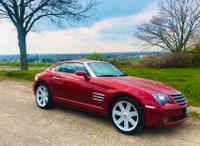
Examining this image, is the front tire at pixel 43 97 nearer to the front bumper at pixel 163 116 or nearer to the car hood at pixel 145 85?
the car hood at pixel 145 85

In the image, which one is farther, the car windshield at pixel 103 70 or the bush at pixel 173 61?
the bush at pixel 173 61

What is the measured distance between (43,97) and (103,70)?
6.24 ft

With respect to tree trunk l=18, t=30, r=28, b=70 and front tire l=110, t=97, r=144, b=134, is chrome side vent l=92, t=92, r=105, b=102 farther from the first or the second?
tree trunk l=18, t=30, r=28, b=70

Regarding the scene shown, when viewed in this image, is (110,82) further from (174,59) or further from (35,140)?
(174,59)

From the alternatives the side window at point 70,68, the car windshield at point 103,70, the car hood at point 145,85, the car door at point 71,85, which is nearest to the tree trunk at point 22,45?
the side window at point 70,68

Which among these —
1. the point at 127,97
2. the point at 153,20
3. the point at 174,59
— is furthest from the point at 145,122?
the point at 153,20

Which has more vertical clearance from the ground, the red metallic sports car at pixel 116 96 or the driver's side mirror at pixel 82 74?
the driver's side mirror at pixel 82 74

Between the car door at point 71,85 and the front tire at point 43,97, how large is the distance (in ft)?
1.08

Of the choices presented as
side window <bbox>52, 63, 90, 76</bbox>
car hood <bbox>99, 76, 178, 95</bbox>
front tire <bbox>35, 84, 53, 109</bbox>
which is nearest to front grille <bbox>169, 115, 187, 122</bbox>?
car hood <bbox>99, 76, 178, 95</bbox>

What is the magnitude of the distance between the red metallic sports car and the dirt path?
268 mm

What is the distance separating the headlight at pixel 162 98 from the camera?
4.93m

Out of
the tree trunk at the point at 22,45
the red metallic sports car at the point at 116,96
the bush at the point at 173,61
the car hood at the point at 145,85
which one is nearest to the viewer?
the red metallic sports car at the point at 116,96

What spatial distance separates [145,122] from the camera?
496 centimetres

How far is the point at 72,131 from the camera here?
523 cm
